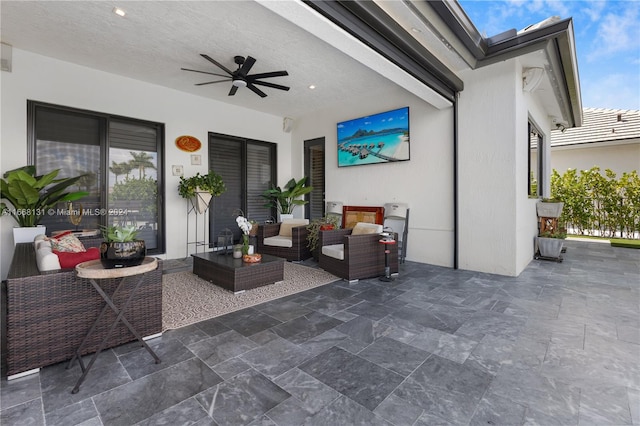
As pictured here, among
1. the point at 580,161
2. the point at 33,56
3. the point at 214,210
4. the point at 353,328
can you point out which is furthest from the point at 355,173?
the point at 580,161

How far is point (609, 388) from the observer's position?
5.81ft

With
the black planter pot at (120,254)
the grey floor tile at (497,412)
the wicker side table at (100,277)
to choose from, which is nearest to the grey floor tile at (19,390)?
the wicker side table at (100,277)

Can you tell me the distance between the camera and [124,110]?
16.8 ft

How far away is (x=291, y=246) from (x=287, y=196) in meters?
1.83

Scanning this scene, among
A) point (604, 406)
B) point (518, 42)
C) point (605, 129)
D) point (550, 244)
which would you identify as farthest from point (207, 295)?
point (605, 129)

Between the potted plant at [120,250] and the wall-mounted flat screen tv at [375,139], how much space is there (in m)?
4.70

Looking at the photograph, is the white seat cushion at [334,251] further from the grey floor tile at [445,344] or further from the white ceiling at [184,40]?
the white ceiling at [184,40]

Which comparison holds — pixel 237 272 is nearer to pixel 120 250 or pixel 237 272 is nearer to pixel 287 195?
pixel 120 250

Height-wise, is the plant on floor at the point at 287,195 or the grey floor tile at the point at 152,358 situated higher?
the plant on floor at the point at 287,195

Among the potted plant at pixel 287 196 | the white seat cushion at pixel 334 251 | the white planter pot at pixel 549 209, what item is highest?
the potted plant at pixel 287 196

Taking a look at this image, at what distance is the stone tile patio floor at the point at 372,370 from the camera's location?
5.08 feet

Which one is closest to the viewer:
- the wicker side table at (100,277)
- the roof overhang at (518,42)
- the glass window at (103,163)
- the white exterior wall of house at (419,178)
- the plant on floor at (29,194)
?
the wicker side table at (100,277)

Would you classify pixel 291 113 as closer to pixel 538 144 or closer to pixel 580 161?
pixel 538 144

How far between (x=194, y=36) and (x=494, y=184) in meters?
4.73
